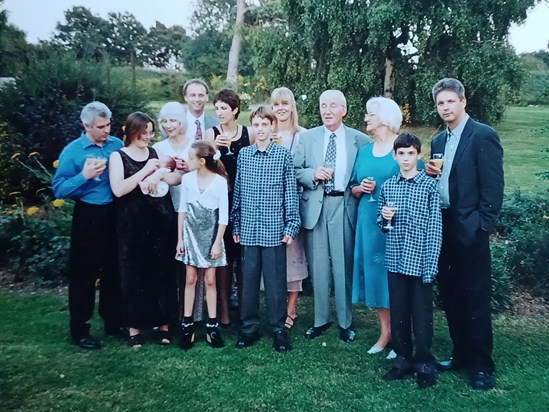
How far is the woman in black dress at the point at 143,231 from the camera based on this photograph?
13.0 feet

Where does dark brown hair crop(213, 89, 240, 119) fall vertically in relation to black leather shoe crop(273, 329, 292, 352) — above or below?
above

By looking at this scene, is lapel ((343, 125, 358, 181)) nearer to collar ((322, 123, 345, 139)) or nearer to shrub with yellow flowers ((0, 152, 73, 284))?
collar ((322, 123, 345, 139))

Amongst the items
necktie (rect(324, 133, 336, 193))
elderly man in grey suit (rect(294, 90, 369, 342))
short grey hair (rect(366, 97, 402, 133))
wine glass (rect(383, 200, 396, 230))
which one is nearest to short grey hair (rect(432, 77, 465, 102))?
short grey hair (rect(366, 97, 402, 133))

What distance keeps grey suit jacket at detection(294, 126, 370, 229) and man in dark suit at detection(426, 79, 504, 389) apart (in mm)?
743

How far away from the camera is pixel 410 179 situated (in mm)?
3604

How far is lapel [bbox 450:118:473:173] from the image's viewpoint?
11.5 ft

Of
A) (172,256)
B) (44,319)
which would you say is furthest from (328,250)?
(44,319)

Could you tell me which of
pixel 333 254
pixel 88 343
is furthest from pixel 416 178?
pixel 88 343

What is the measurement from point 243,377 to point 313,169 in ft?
5.42

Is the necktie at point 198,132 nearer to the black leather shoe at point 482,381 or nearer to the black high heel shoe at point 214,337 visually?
the black high heel shoe at point 214,337

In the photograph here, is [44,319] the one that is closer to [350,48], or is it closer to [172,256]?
[172,256]

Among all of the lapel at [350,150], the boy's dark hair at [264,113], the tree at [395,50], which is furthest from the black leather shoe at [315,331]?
the tree at [395,50]

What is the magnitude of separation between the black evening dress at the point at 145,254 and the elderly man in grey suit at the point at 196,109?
1.91 feet

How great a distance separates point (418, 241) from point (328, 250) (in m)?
1.01
